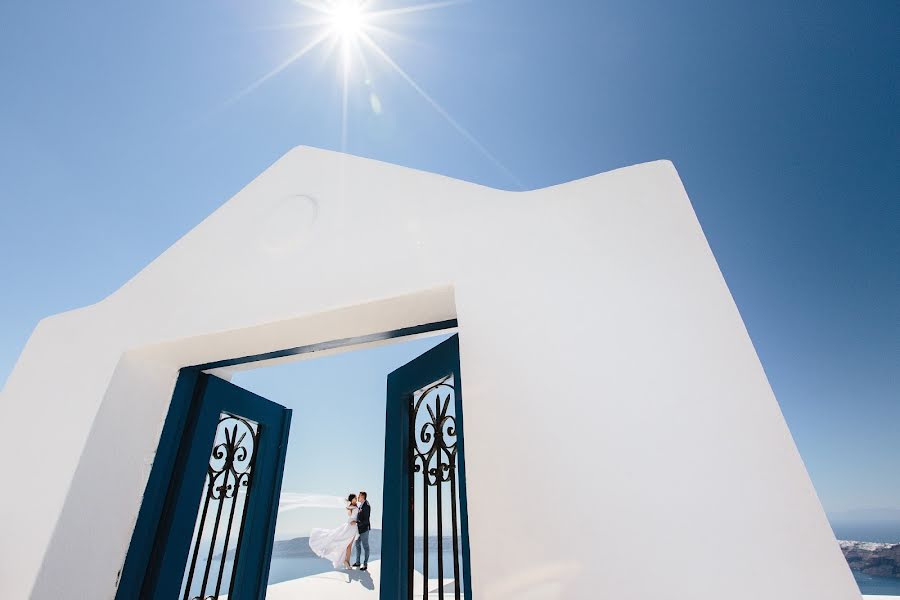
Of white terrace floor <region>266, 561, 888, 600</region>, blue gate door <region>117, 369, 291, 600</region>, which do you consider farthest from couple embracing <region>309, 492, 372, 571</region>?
blue gate door <region>117, 369, 291, 600</region>

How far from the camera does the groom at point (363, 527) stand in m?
5.26

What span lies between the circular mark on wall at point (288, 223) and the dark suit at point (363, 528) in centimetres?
440

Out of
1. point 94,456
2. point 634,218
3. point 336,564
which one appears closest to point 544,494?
point 634,218

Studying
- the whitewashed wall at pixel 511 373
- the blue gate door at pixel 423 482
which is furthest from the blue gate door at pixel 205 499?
the blue gate door at pixel 423 482

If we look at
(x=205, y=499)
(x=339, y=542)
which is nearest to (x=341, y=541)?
(x=339, y=542)

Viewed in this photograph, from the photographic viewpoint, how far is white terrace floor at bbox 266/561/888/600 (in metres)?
3.75

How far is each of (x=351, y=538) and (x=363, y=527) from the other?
0.18 meters

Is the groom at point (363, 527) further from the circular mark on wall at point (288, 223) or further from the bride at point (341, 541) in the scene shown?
the circular mark on wall at point (288, 223)

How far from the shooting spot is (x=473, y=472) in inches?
49.1

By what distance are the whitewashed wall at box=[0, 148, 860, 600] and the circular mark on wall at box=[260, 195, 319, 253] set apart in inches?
0.5

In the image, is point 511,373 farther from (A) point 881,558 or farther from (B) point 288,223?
(A) point 881,558

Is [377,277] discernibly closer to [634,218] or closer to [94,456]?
[634,218]

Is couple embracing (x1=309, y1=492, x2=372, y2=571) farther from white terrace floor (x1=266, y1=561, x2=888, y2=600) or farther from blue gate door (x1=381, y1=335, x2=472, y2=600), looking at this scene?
blue gate door (x1=381, y1=335, x2=472, y2=600)

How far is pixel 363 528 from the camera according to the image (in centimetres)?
530
